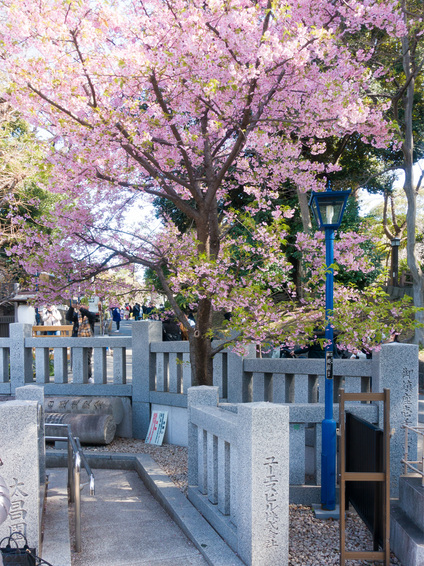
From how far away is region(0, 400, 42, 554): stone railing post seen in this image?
4391 millimetres

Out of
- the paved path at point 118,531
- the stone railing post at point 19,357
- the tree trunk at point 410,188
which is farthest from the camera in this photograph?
the tree trunk at point 410,188

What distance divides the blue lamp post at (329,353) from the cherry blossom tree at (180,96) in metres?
0.61

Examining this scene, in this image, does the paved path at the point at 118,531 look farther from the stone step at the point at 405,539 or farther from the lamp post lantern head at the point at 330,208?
the lamp post lantern head at the point at 330,208

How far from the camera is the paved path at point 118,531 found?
5035 mm

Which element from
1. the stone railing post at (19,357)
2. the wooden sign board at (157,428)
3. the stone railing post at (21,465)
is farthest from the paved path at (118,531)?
the stone railing post at (19,357)

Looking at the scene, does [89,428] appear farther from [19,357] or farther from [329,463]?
[329,463]

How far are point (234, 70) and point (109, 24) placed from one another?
63.2 inches

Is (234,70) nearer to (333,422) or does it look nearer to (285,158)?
(285,158)

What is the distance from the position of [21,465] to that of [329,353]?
357 cm

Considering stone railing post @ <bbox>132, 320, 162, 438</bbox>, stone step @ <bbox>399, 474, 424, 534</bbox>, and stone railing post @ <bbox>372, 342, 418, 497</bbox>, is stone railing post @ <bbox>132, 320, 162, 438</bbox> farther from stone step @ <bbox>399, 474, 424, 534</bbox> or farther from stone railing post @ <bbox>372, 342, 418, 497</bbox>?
stone step @ <bbox>399, 474, 424, 534</bbox>

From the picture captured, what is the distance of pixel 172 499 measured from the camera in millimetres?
6367

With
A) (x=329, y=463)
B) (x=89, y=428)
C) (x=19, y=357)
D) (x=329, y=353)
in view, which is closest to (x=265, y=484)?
(x=329, y=463)

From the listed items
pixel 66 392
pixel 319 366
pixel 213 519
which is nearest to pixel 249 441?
pixel 213 519

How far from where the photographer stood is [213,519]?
5445 mm
